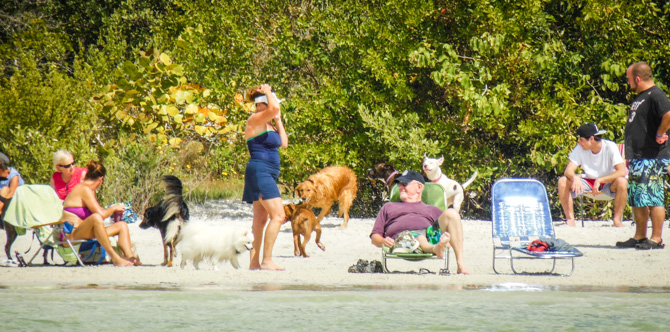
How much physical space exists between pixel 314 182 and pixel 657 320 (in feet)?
15.8

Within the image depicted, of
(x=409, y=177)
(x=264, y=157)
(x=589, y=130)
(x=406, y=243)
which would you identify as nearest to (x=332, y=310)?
(x=406, y=243)

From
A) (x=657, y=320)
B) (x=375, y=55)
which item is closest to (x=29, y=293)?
(x=657, y=320)

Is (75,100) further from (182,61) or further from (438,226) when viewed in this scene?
(438,226)

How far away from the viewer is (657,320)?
585cm

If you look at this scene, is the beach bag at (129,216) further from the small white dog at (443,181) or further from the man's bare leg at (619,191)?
the man's bare leg at (619,191)

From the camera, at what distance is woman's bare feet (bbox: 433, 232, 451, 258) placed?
7386 mm

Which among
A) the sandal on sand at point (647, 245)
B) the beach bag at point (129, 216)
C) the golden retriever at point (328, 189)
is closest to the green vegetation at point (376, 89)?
the beach bag at point (129, 216)

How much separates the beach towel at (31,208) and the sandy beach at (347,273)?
470 mm

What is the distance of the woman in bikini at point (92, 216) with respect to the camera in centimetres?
810

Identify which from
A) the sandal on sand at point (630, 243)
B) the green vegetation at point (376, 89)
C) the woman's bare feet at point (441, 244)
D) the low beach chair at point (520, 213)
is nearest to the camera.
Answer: the woman's bare feet at point (441, 244)

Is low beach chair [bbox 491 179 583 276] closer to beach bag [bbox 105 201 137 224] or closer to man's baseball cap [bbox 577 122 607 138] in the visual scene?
man's baseball cap [bbox 577 122 607 138]

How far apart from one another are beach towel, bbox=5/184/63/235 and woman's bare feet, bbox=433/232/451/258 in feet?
12.8

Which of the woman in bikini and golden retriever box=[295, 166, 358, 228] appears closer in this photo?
the woman in bikini

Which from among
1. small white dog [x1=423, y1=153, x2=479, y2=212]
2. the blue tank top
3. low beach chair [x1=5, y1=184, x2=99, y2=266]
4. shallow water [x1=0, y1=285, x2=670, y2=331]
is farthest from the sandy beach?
the blue tank top
